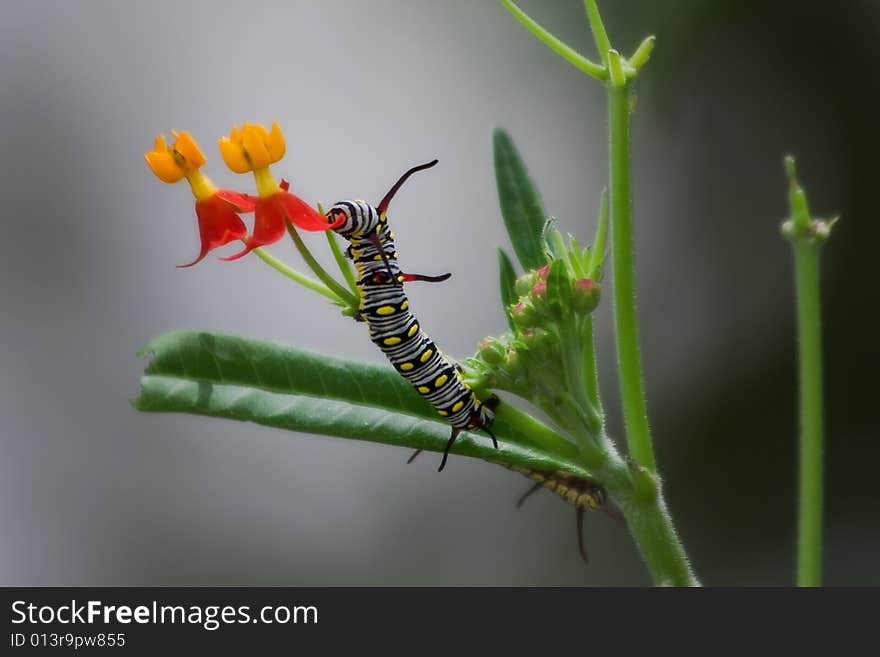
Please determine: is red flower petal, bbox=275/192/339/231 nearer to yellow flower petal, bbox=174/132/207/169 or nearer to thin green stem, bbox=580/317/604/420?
yellow flower petal, bbox=174/132/207/169

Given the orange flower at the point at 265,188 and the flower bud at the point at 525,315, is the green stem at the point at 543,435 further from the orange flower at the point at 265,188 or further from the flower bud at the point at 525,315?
the orange flower at the point at 265,188

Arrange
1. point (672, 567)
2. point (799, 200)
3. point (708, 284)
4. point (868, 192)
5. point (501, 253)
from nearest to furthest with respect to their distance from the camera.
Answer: point (799, 200) → point (672, 567) → point (501, 253) → point (868, 192) → point (708, 284)

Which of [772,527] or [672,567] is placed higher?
[772,527]

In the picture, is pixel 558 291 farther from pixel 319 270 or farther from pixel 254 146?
pixel 254 146

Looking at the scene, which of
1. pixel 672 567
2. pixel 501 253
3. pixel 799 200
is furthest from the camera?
pixel 501 253

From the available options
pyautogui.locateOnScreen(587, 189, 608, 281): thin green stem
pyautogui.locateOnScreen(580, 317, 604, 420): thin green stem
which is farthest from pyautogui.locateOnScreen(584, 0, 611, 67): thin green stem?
pyautogui.locateOnScreen(580, 317, 604, 420): thin green stem

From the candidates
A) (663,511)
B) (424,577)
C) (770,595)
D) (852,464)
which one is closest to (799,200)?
(663,511)

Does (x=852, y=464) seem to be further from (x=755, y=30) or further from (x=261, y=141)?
(x=261, y=141)

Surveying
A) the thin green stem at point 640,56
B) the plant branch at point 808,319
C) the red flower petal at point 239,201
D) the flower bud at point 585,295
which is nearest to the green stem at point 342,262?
the red flower petal at point 239,201
